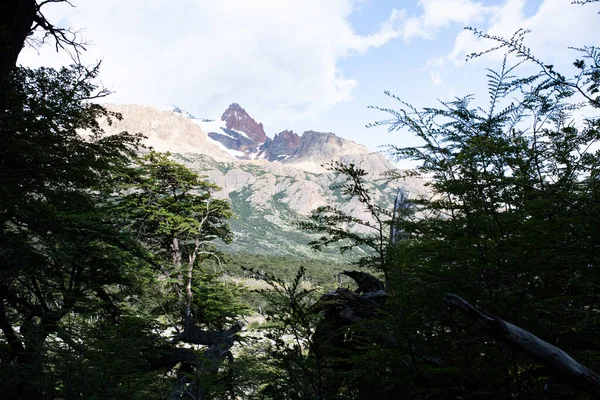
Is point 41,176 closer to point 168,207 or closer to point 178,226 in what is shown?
point 178,226

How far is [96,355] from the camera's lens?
443 cm

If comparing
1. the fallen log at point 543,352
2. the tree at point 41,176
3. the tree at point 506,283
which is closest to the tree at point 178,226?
the tree at point 41,176

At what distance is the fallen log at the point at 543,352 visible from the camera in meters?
1.50

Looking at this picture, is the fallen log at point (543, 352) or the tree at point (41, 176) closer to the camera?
the fallen log at point (543, 352)

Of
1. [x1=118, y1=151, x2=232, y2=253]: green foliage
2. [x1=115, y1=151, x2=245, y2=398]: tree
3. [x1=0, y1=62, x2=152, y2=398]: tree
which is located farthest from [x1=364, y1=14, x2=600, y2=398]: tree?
[x1=118, y1=151, x2=232, y2=253]: green foliage

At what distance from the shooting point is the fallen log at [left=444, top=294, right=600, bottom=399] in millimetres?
1505

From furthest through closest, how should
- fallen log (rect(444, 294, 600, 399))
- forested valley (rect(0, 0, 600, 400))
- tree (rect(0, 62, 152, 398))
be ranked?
1. tree (rect(0, 62, 152, 398))
2. forested valley (rect(0, 0, 600, 400))
3. fallen log (rect(444, 294, 600, 399))

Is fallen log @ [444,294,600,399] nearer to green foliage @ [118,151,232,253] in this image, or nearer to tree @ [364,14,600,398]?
tree @ [364,14,600,398]

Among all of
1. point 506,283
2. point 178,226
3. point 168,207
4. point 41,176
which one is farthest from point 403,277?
point 168,207

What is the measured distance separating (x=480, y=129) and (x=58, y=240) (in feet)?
19.6

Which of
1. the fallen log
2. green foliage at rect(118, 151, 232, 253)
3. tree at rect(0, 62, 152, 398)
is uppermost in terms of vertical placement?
green foliage at rect(118, 151, 232, 253)

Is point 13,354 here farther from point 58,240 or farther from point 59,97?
point 59,97

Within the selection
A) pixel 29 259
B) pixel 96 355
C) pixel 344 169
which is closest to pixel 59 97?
pixel 29 259

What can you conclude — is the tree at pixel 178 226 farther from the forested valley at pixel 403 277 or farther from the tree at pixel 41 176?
the tree at pixel 41 176
